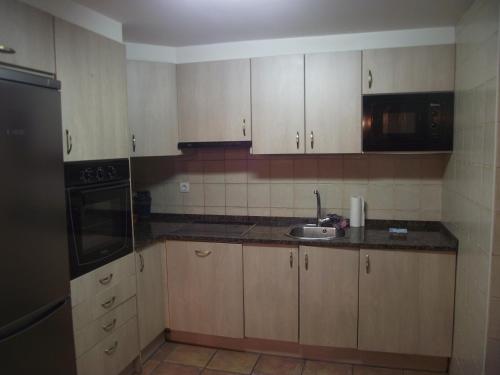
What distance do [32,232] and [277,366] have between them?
179cm

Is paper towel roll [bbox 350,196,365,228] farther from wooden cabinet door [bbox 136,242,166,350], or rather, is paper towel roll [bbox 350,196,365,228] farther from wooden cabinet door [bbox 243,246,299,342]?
wooden cabinet door [bbox 136,242,166,350]

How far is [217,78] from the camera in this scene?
2.86m

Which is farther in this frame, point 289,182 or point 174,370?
point 289,182

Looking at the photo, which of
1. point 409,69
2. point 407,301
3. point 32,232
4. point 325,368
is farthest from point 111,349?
point 409,69

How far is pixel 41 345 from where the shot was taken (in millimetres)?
1709

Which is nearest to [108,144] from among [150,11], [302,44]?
[150,11]

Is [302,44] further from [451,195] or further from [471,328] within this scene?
[471,328]

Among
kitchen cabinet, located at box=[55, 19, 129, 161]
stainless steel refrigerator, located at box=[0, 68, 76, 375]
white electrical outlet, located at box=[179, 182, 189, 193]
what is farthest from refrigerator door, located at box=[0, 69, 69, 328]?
white electrical outlet, located at box=[179, 182, 189, 193]

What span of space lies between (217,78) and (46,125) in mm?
1416

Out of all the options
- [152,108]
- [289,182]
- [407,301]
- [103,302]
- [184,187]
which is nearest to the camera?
[103,302]

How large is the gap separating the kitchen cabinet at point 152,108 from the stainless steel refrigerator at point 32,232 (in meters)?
0.98

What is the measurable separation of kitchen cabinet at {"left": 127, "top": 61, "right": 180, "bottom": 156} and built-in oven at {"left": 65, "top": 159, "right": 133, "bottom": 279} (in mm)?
516

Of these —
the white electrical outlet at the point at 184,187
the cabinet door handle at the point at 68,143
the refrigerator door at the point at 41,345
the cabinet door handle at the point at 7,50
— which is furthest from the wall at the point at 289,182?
the cabinet door handle at the point at 7,50

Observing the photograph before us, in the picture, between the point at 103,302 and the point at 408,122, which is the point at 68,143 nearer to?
the point at 103,302
